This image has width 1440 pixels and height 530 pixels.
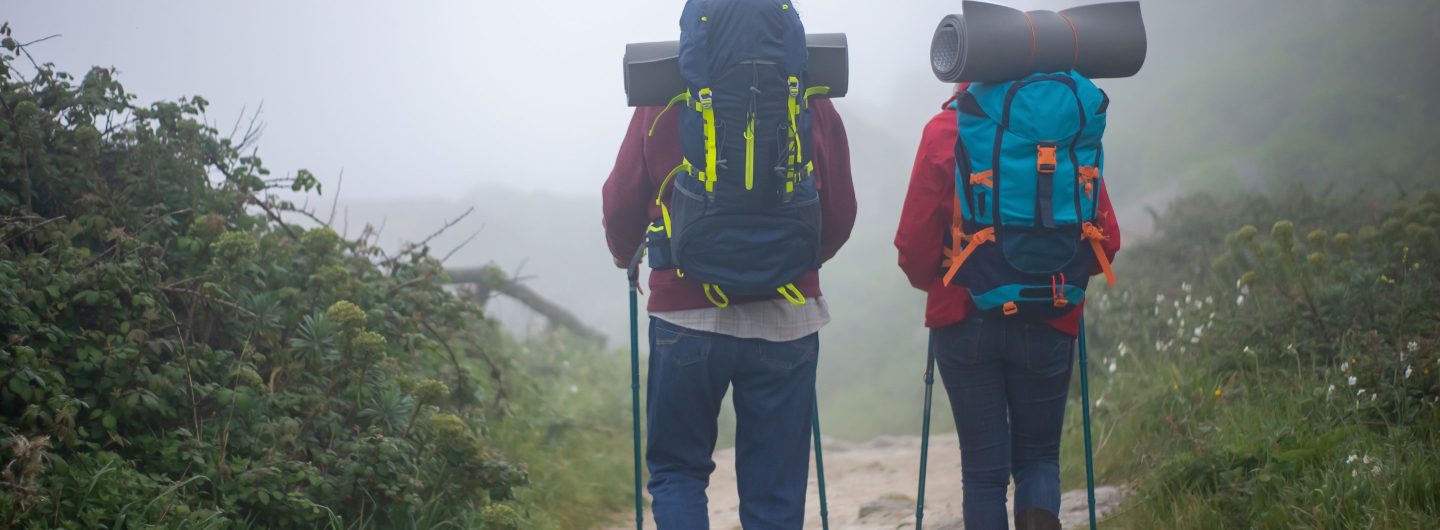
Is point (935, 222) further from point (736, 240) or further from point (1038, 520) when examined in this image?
point (1038, 520)

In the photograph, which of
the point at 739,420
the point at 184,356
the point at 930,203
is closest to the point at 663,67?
the point at 930,203

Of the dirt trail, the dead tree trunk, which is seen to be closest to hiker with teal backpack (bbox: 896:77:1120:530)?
the dirt trail

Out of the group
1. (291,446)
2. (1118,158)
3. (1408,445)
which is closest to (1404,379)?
(1408,445)

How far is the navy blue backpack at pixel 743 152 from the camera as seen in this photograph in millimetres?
3428

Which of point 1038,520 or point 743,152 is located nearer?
point 743,152

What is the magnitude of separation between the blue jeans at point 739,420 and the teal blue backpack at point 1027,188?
0.64 m

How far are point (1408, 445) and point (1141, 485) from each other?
1189mm

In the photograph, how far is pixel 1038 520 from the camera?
3.94m

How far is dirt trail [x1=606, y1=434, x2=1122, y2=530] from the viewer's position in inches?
218

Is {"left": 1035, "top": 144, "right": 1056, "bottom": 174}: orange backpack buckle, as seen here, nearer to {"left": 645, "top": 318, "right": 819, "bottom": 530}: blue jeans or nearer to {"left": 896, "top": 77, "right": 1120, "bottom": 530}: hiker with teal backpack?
{"left": 896, "top": 77, "right": 1120, "bottom": 530}: hiker with teal backpack

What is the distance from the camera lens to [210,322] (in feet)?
14.3

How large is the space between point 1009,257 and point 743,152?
0.97m

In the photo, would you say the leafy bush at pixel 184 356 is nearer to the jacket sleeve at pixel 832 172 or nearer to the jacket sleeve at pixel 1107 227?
the jacket sleeve at pixel 832 172

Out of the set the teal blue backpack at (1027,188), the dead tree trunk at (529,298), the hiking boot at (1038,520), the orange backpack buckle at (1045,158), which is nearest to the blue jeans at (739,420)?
the teal blue backpack at (1027,188)
